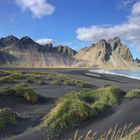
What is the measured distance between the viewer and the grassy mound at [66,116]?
11909 mm

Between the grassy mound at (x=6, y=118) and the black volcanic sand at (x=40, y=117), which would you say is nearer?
the black volcanic sand at (x=40, y=117)

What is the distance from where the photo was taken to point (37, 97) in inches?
775

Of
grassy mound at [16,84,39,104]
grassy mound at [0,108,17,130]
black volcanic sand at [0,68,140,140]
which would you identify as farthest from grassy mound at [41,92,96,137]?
grassy mound at [16,84,39,104]

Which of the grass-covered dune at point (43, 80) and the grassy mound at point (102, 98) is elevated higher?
the grassy mound at point (102, 98)

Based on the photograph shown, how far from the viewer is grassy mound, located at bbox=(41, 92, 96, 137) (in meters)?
11.9

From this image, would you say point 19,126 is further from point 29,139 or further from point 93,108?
point 93,108

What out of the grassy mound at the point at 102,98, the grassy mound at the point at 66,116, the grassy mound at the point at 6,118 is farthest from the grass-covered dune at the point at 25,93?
the grassy mound at the point at 6,118

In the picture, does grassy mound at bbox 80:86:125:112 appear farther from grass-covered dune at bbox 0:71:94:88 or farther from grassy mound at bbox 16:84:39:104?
grass-covered dune at bbox 0:71:94:88

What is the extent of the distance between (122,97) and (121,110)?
382cm

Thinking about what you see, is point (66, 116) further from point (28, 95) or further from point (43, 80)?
point (43, 80)

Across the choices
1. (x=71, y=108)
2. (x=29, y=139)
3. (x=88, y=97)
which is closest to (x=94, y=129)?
(x=71, y=108)

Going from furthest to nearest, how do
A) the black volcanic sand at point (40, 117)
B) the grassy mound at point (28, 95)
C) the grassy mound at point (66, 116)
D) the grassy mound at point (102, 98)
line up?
the grassy mound at point (28, 95) → the grassy mound at point (102, 98) → the grassy mound at point (66, 116) → the black volcanic sand at point (40, 117)

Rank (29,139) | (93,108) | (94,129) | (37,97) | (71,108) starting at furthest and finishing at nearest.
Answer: (37,97)
(93,108)
(71,108)
(94,129)
(29,139)

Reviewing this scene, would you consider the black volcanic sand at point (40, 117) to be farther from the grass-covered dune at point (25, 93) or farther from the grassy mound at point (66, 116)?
the grass-covered dune at point (25, 93)
